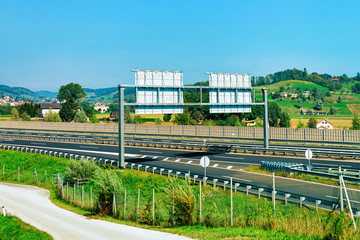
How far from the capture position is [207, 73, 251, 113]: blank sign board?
41469 millimetres

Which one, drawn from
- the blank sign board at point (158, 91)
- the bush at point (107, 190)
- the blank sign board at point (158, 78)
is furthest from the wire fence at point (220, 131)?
the bush at point (107, 190)

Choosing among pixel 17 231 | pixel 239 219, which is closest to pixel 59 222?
pixel 17 231

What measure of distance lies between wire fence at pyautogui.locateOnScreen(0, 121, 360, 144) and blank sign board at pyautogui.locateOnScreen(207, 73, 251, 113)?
1714 cm

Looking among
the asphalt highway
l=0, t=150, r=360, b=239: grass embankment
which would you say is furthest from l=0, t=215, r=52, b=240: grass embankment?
the asphalt highway

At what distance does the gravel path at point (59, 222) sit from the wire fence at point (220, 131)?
38802 mm

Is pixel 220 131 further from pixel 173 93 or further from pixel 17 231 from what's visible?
pixel 17 231

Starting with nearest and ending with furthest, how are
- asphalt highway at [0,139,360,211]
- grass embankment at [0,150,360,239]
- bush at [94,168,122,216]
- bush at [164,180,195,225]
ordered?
grass embankment at [0,150,360,239], bush at [164,180,195,225], asphalt highway at [0,139,360,211], bush at [94,168,122,216]

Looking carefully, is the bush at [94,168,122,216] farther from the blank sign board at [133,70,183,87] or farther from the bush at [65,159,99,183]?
the blank sign board at [133,70,183,87]

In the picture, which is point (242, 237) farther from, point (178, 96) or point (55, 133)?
point (55, 133)

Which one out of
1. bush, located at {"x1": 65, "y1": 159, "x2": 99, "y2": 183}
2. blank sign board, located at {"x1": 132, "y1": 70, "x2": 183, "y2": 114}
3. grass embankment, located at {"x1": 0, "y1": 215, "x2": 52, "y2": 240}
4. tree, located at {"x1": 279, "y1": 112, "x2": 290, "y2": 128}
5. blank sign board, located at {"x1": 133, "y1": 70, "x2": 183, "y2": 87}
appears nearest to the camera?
grass embankment, located at {"x1": 0, "y1": 215, "x2": 52, "y2": 240}

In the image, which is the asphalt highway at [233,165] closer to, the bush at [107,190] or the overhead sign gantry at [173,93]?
the overhead sign gantry at [173,93]

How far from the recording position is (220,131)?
66.6m

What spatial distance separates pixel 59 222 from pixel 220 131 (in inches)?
1869

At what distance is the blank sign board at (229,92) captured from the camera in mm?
41469
